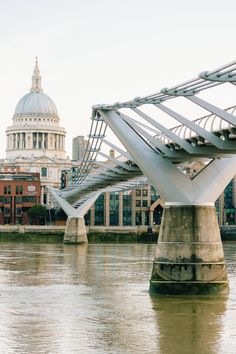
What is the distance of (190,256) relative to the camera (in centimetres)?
3675

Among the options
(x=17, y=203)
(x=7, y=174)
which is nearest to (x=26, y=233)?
(x=17, y=203)

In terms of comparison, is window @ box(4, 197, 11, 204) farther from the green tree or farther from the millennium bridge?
the millennium bridge

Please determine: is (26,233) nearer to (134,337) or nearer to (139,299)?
(139,299)

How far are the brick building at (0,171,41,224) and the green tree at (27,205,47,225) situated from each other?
4.36 feet

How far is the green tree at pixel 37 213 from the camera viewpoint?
123 m

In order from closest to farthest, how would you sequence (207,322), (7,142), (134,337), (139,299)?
(134,337), (207,322), (139,299), (7,142)

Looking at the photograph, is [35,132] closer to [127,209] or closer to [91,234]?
[127,209]

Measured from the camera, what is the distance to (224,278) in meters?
37.1

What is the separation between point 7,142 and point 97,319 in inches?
6175

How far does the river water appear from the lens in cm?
2556

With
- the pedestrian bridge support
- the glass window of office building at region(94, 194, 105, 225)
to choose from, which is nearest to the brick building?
the glass window of office building at region(94, 194, 105, 225)

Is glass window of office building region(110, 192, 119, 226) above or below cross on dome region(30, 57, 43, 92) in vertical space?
below

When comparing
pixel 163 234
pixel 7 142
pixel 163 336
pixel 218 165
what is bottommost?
pixel 163 336

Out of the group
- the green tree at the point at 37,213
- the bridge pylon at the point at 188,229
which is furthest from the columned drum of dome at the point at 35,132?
the bridge pylon at the point at 188,229
